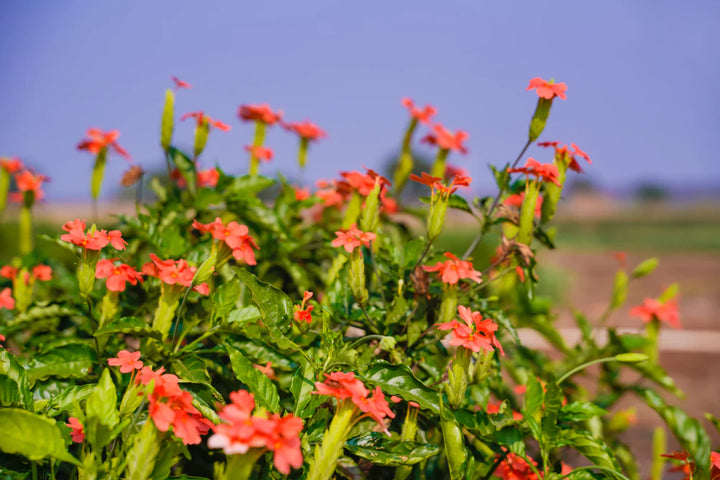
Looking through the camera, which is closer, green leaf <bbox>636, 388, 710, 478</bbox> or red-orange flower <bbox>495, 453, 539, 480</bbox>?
green leaf <bbox>636, 388, 710, 478</bbox>

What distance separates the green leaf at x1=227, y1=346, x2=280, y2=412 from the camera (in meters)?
0.86

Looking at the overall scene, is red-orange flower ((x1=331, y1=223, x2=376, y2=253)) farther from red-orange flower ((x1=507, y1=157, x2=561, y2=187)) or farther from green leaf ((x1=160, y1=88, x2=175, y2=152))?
green leaf ((x1=160, y1=88, x2=175, y2=152))

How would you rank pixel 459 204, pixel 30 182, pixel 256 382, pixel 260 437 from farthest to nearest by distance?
pixel 30 182 < pixel 459 204 < pixel 256 382 < pixel 260 437

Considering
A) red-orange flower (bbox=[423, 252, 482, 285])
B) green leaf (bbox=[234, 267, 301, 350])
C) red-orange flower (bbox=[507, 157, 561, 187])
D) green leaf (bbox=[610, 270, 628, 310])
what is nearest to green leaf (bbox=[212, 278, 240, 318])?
green leaf (bbox=[234, 267, 301, 350])

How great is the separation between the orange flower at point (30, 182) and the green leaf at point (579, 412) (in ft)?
4.94

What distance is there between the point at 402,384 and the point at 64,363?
60 cm

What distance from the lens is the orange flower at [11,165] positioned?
6.08ft

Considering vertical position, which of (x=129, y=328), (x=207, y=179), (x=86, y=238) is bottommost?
(x=129, y=328)

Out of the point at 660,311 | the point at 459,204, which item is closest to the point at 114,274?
the point at 459,204

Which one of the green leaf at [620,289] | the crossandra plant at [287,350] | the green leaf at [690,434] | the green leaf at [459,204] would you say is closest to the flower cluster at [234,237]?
the crossandra plant at [287,350]

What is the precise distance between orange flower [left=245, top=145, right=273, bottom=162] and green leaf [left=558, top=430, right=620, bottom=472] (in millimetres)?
1102

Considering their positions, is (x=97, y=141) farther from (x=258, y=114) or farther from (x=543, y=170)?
(x=543, y=170)

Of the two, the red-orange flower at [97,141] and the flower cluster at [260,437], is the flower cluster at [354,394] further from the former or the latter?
the red-orange flower at [97,141]

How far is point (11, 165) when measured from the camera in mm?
1857
